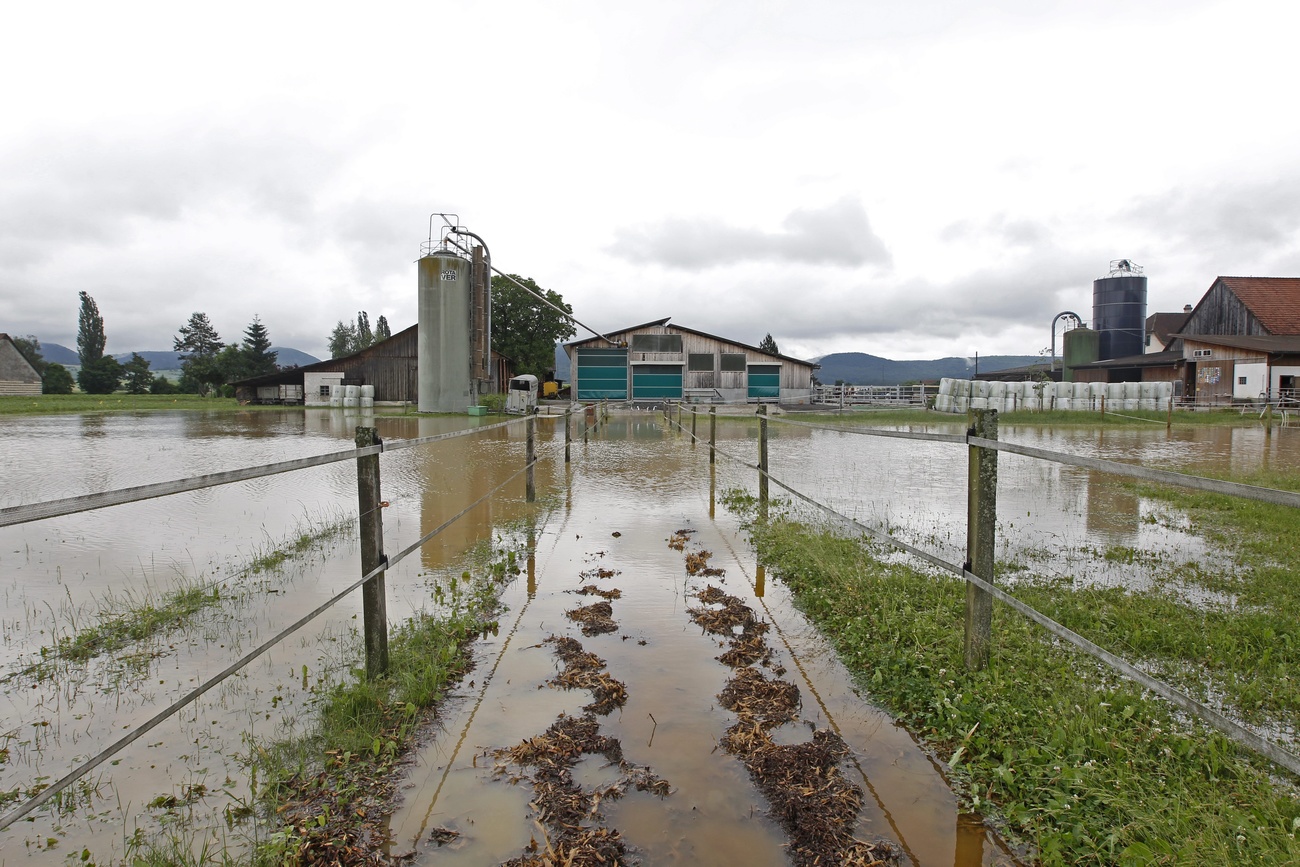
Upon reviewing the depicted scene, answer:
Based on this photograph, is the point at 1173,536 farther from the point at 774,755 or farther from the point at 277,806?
the point at 277,806

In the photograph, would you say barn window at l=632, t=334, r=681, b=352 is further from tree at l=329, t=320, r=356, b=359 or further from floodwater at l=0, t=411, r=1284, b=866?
tree at l=329, t=320, r=356, b=359

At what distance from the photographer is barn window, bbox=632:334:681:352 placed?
41.3 m

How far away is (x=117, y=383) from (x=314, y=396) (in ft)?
132

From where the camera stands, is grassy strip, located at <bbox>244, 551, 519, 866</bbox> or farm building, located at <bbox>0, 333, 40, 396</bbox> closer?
grassy strip, located at <bbox>244, 551, 519, 866</bbox>

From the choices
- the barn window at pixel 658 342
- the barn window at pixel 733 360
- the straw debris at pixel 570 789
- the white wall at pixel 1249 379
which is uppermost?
the barn window at pixel 658 342

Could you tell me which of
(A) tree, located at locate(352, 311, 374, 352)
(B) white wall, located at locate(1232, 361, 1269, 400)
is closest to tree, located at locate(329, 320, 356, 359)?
(A) tree, located at locate(352, 311, 374, 352)

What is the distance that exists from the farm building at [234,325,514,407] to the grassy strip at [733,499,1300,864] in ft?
131

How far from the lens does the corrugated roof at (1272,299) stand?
41.1m

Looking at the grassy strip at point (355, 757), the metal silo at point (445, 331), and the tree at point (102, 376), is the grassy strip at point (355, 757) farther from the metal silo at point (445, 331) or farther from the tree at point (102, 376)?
the tree at point (102, 376)

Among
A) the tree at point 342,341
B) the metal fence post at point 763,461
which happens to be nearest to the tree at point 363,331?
the tree at point 342,341

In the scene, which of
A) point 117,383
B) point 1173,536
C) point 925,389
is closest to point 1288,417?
point 925,389

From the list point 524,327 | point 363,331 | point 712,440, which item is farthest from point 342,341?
point 712,440

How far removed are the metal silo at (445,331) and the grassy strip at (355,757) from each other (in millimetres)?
30546

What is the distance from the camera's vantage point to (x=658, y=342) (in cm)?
4131
